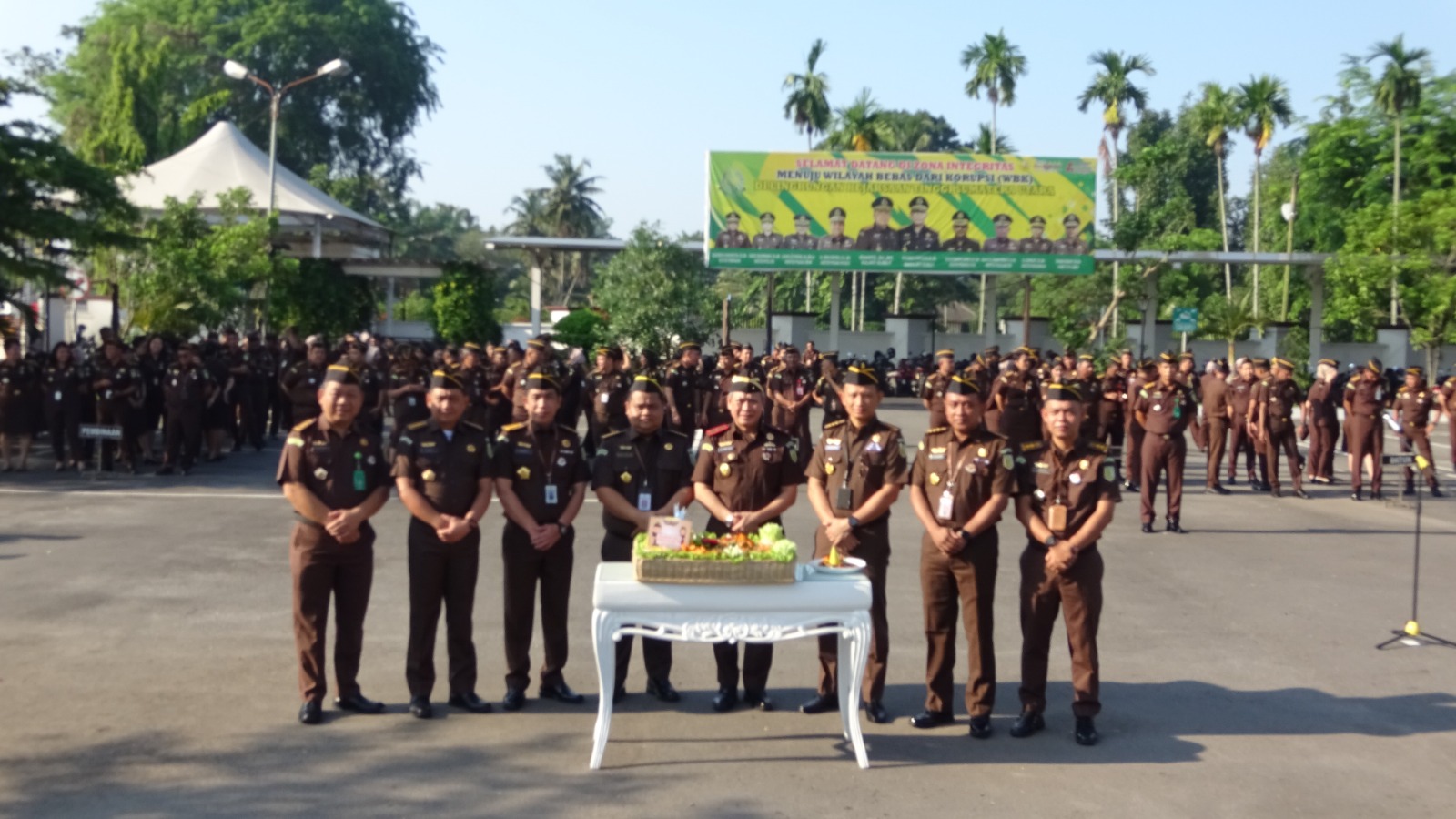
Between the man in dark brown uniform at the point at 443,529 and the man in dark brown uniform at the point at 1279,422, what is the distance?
13.3 m

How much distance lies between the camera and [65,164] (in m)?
18.3

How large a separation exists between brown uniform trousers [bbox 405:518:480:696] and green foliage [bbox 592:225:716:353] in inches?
1155

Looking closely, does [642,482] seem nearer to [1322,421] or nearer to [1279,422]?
[1279,422]

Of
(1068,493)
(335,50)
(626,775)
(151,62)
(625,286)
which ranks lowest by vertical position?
(626,775)

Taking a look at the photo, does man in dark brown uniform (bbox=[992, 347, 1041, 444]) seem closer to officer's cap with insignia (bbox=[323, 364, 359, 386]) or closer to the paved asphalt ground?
the paved asphalt ground

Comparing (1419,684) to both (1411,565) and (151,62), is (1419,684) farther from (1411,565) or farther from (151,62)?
Answer: (151,62)

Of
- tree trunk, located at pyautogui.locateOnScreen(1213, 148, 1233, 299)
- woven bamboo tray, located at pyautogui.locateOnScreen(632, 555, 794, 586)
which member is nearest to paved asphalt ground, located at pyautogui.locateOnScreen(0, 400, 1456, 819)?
woven bamboo tray, located at pyautogui.locateOnScreen(632, 555, 794, 586)

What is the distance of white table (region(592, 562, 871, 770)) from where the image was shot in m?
6.21

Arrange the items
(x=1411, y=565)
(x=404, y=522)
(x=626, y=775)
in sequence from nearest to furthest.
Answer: (x=626, y=775) → (x=1411, y=565) → (x=404, y=522)

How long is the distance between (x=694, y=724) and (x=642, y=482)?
128cm

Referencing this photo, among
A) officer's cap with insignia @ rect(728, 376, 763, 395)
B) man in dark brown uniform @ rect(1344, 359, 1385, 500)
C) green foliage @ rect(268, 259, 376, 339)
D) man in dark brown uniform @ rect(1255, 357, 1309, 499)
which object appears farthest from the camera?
green foliage @ rect(268, 259, 376, 339)

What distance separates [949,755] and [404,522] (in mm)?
8316

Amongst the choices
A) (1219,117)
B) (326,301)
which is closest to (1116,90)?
(1219,117)

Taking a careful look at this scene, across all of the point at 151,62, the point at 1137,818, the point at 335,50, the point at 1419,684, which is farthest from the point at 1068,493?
the point at 335,50
